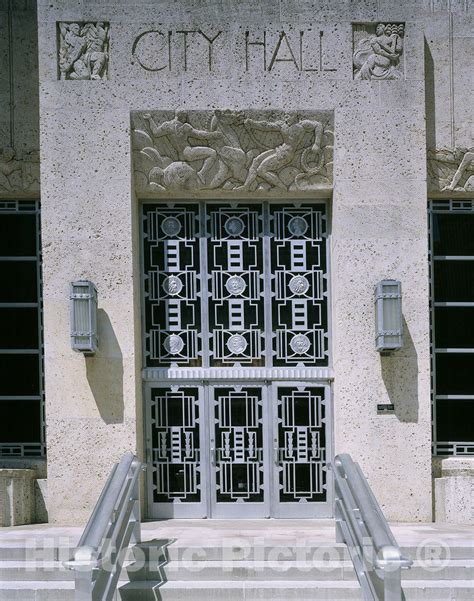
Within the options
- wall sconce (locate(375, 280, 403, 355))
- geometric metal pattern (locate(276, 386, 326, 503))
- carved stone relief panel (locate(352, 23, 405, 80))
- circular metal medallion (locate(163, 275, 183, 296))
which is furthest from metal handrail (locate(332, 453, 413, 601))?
carved stone relief panel (locate(352, 23, 405, 80))

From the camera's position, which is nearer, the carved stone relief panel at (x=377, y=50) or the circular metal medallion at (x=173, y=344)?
the carved stone relief panel at (x=377, y=50)

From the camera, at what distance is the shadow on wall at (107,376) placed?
924 cm

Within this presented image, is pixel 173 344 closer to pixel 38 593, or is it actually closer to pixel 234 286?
pixel 234 286

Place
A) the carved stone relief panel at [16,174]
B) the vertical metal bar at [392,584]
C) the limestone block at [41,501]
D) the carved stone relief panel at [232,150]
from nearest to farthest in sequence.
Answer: the vertical metal bar at [392,584], the carved stone relief panel at [232,150], the limestone block at [41,501], the carved stone relief panel at [16,174]

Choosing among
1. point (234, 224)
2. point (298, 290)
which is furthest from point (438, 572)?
point (234, 224)

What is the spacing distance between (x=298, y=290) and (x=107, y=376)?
2334 millimetres

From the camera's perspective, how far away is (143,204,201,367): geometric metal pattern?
970 cm

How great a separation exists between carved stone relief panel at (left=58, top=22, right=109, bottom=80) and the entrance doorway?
1.59m

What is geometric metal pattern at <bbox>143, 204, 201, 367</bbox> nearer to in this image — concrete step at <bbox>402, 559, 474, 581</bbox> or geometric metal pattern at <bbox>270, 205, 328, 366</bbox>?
geometric metal pattern at <bbox>270, 205, 328, 366</bbox>

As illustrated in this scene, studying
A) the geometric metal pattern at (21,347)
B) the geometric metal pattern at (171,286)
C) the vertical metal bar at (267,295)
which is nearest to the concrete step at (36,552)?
the geometric metal pattern at (21,347)

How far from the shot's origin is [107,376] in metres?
9.26

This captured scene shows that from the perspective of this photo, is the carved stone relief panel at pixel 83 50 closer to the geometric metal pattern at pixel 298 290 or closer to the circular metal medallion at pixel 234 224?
the circular metal medallion at pixel 234 224

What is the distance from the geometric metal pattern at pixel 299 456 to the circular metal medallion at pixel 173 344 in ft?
4.02

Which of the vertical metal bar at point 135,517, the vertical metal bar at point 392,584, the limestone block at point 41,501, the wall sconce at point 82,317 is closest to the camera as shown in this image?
the vertical metal bar at point 392,584
